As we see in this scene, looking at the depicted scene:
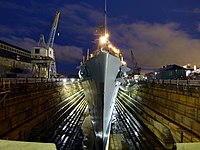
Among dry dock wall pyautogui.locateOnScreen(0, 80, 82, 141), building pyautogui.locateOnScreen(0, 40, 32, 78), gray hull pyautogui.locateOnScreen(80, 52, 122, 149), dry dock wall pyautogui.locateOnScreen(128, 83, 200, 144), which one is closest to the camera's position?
gray hull pyautogui.locateOnScreen(80, 52, 122, 149)

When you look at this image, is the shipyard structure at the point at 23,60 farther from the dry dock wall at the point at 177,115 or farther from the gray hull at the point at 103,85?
the gray hull at the point at 103,85

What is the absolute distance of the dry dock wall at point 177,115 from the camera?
46.9ft

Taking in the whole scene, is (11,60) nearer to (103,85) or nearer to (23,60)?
(23,60)

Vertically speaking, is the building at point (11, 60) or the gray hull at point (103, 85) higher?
the building at point (11, 60)

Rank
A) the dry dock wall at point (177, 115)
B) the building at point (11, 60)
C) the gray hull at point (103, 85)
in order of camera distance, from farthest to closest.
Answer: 1. the building at point (11, 60)
2. the dry dock wall at point (177, 115)
3. the gray hull at point (103, 85)

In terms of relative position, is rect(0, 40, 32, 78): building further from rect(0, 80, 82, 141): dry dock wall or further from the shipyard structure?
rect(0, 80, 82, 141): dry dock wall

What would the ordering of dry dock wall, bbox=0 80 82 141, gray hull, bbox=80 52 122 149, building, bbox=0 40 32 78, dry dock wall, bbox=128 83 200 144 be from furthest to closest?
1. building, bbox=0 40 32 78
2. dry dock wall, bbox=128 83 200 144
3. dry dock wall, bbox=0 80 82 141
4. gray hull, bbox=80 52 122 149

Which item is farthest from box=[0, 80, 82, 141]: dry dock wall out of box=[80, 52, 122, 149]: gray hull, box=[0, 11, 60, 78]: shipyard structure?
box=[0, 11, 60, 78]: shipyard structure

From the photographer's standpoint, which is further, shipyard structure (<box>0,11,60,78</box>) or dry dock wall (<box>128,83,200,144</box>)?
shipyard structure (<box>0,11,60,78</box>)

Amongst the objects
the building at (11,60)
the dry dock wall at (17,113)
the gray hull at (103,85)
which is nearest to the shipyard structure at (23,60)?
the building at (11,60)

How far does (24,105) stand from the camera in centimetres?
1769

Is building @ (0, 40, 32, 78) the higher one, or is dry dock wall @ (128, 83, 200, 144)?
building @ (0, 40, 32, 78)

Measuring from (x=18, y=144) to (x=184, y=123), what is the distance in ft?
47.6

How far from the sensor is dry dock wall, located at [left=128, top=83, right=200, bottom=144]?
1430 centimetres
